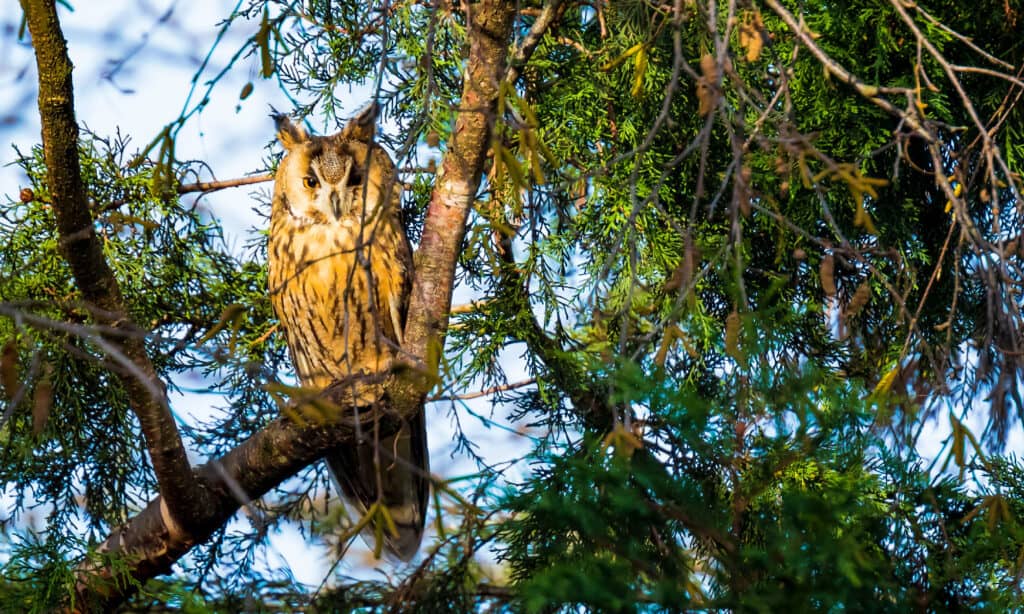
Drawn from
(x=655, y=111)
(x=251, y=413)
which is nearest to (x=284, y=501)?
(x=251, y=413)

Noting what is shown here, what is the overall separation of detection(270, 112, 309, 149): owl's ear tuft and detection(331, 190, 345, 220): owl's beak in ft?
0.64

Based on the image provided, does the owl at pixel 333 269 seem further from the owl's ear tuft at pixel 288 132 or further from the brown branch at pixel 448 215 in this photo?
the brown branch at pixel 448 215

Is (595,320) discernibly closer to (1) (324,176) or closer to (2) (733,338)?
(2) (733,338)

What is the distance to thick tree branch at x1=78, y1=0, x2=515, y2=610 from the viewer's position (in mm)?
1643

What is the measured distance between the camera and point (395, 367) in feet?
3.58

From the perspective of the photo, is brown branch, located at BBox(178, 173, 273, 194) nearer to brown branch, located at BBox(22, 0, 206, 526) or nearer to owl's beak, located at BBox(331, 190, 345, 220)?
owl's beak, located at BBox(331, 190, 345, 220)

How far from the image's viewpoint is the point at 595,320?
117 cm

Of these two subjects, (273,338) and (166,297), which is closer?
(166,297)

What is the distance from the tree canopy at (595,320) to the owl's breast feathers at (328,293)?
0.10 meters

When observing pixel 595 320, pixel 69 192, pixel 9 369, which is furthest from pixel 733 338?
pixel 69 192

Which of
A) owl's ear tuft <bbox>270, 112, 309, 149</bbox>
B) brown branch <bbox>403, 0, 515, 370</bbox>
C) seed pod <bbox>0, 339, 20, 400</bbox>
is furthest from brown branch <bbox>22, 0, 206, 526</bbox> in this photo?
owl's ear tuft <bbox>270, 112, 309, 149</bbox>

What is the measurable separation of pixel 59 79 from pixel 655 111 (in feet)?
3.94

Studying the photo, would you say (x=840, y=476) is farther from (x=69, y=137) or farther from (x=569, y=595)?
(x=69, y=137)

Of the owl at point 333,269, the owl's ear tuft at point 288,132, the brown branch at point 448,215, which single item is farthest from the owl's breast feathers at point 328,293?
the brown branch at point 448,215
